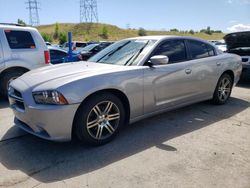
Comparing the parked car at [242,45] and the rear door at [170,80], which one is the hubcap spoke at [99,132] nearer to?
the rear door at [170,80]

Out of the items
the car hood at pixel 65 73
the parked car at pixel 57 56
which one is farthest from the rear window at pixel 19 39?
the parked car at pixel 57 56

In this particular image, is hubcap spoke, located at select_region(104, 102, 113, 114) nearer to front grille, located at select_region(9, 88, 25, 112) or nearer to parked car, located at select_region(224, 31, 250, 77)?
front grille, located at select_region(9, 88, 25, 112)

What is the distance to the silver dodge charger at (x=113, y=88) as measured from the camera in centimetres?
336

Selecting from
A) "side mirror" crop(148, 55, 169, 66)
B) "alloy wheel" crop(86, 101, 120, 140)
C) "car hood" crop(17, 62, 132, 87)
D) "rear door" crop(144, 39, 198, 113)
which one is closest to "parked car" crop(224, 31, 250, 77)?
"rear door" crop(144, 39, 198, 113)

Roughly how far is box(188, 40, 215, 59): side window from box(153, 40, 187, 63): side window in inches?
9.1

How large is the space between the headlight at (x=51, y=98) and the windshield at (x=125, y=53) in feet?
4.31

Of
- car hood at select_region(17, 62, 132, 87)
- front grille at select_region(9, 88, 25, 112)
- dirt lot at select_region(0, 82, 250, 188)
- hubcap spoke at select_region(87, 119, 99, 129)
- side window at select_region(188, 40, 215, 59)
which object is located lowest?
dirt lot at select_region(0, 82, 250, 188)

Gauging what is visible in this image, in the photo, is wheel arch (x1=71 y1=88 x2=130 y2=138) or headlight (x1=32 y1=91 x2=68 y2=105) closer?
headlight (x1=32 y1=91 x2=68 y2=105)

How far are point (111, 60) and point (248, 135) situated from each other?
8.37 ft

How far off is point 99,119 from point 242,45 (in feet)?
22.1

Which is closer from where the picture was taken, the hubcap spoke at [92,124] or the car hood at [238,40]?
the hubcap spoke at [92,124]

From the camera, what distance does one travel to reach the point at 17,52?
258 inches

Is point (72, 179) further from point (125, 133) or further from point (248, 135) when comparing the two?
point (248, 135)

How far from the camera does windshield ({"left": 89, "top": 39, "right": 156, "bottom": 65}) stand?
169 inches
